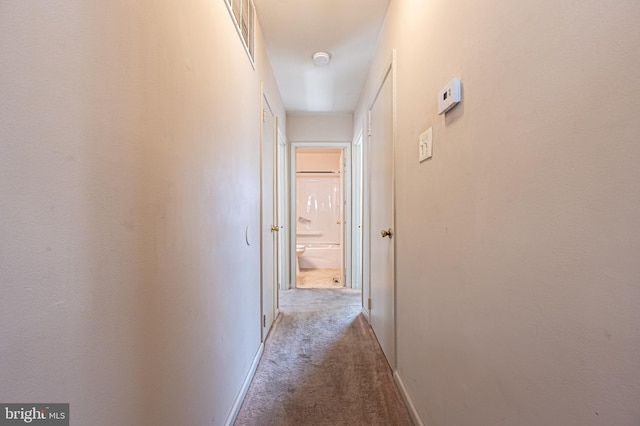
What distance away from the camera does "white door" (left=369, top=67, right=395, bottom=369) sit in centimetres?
193

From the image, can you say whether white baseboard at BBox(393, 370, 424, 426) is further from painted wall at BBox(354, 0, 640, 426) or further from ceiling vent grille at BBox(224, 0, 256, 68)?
ceiling vent grille at BBox(224, 0, 256, 68)

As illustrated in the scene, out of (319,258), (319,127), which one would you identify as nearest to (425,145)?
(319,127)

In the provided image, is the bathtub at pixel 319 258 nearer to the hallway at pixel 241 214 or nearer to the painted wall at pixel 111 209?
the hallway at pixel 241 214

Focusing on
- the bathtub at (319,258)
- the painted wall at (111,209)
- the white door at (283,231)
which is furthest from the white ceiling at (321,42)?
the bathtub at (319,258)

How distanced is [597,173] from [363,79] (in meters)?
2.69

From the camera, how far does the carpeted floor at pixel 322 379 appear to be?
1.52m

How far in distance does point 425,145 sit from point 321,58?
1.63 meters

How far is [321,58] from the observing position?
8.25ft

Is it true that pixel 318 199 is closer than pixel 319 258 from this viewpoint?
No

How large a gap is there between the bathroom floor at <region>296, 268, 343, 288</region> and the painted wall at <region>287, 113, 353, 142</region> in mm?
1989

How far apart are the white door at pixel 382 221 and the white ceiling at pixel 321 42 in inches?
17.1

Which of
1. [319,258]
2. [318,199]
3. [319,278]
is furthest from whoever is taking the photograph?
[318,199]

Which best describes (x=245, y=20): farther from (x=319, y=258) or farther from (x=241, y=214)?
(x=319, y=258)

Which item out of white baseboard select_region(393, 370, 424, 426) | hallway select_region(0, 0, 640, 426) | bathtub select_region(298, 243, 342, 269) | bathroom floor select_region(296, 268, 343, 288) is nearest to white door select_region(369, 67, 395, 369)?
white baseboard select_region(393, 370, 424, 426)
